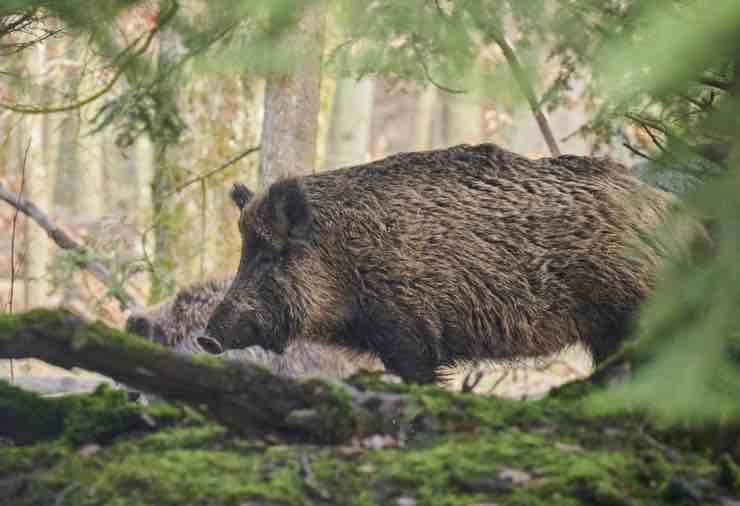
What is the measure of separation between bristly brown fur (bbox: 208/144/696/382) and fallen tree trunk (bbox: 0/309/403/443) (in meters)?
2.02

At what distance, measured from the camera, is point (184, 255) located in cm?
1141

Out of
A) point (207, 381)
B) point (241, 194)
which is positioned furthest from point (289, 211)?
point (207, 381)

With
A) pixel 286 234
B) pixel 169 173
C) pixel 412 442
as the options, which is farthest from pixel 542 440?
pixel 169 173

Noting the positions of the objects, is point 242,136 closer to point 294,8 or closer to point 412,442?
point 294,8

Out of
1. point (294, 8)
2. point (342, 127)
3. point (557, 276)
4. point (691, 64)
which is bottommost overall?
point (557, 276)

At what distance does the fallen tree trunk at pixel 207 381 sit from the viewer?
4.37 meters

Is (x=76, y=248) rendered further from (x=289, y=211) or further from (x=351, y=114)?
(x=351, y=114)

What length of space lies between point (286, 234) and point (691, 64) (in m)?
3.53

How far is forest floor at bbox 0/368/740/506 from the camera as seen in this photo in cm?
409

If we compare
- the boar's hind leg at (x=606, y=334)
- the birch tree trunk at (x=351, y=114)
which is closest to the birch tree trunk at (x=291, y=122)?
the boar's hind leg at (x=606, y=334)

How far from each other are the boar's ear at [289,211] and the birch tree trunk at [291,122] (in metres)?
2.15

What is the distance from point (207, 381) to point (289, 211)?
97.7 inches

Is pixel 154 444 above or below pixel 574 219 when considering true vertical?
below

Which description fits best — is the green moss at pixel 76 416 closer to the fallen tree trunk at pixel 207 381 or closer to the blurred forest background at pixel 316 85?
the fallen tree trunk at pixel 207 381
